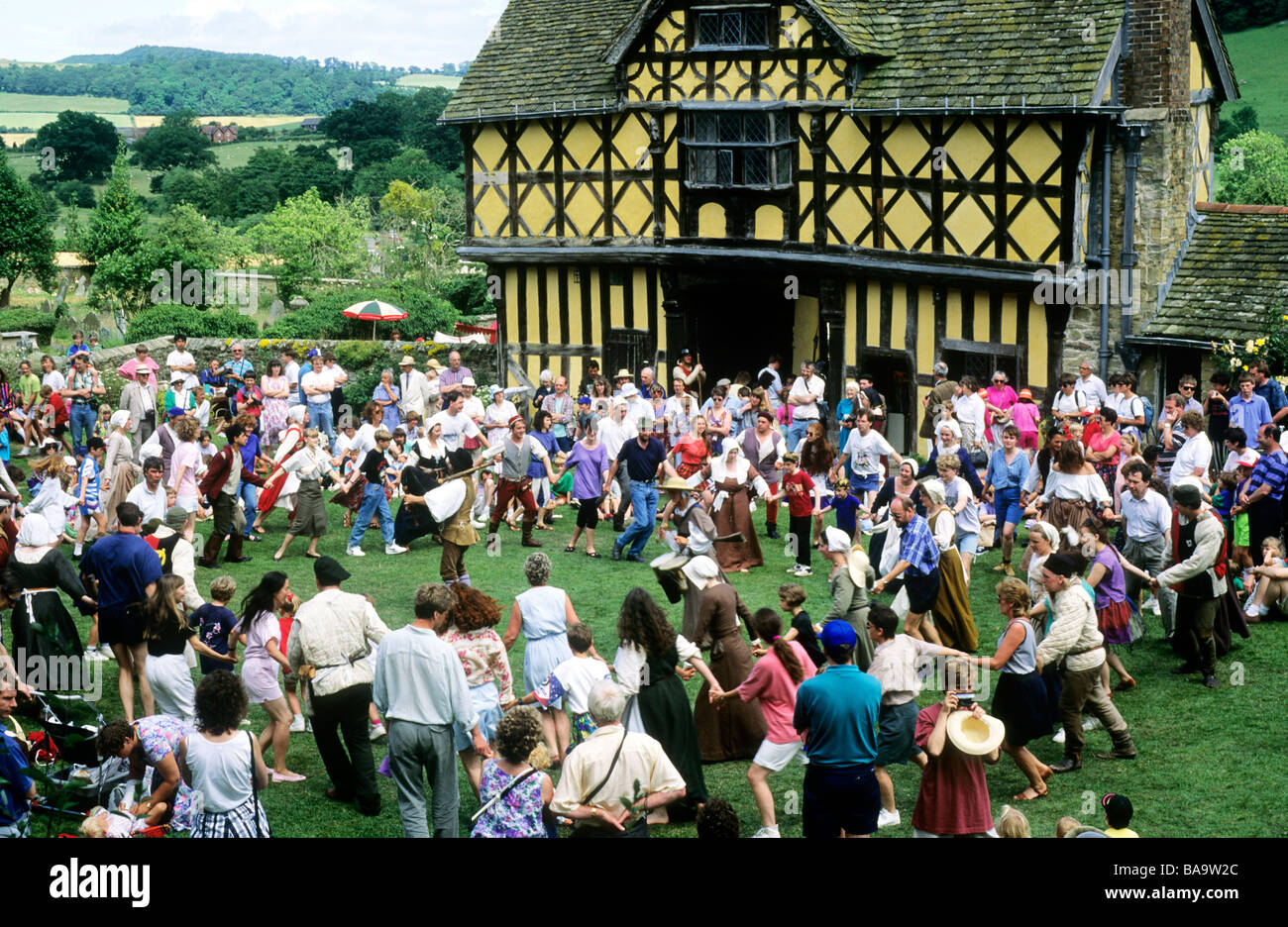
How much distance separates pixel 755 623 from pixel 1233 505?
21.9 feet

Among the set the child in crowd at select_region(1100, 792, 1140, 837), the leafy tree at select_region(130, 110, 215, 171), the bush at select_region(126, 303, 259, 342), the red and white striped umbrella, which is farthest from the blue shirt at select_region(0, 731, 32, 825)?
the leafy tree at select_region(130, 110, 215, 171)

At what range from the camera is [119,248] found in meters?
43.9

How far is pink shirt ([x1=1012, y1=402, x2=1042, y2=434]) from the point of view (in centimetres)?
1881

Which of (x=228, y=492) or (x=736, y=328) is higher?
(x=736, y=328)

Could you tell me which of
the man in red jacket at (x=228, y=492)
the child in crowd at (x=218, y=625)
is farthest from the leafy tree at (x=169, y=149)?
the child in crowd at (x=218, y=625)

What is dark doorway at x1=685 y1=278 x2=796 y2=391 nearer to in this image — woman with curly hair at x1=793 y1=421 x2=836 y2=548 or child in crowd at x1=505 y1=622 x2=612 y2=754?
woman with curly hair at x1=793 y1=421 x2=836 y2=548

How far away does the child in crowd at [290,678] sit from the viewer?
11.7 metres

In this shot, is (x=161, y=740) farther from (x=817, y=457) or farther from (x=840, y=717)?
(x=817, y=457)

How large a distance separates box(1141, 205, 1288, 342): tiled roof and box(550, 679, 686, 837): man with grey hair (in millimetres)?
14446

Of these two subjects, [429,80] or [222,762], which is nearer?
[222,762]

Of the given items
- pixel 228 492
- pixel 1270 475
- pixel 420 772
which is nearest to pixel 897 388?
pixel 1270 475

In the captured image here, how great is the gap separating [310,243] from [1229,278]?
34726 mm

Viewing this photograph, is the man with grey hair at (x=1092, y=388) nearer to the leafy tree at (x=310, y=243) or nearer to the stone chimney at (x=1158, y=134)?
the stone chimney at (x=1158, y=134)
